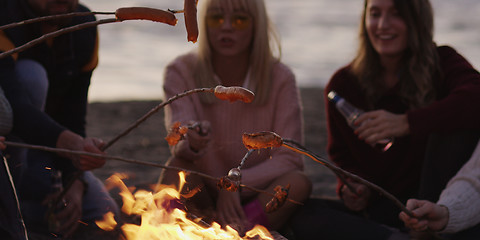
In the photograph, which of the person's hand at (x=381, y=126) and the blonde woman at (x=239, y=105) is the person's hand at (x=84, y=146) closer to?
the blonde woman at (x=239, y=105)

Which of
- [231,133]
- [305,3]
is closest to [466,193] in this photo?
[231,133]

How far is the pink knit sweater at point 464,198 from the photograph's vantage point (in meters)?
2.20

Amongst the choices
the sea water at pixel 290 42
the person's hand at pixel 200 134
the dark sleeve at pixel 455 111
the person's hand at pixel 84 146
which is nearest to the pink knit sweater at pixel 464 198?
the dark sleeve at pixel 455 111

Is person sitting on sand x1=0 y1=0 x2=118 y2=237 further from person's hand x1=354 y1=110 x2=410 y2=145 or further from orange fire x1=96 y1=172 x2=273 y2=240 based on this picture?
person's hand x1=354 y1=110 x2=410 y2=145

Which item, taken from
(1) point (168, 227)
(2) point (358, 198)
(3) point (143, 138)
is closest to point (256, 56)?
(2) point (358, 198)

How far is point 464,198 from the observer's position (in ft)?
7.29

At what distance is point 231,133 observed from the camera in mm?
2855

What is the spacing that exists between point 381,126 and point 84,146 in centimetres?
117

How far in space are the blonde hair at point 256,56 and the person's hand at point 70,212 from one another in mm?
752

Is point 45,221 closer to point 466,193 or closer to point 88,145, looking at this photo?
point 88,145

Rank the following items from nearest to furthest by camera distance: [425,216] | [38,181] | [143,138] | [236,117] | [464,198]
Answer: [425,216]
[464,198]
[38,181]
[236,117]
[143,138]

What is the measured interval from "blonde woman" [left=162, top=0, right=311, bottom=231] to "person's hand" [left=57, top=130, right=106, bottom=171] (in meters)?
0.43

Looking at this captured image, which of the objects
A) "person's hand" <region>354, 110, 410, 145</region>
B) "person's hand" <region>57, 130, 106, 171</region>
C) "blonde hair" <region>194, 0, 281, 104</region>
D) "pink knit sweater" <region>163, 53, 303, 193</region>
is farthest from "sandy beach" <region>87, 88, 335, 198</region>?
"person's hand" <region>354, 110, 410, 145</region>

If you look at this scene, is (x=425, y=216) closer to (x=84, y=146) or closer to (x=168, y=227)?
(x=168, y=227)
